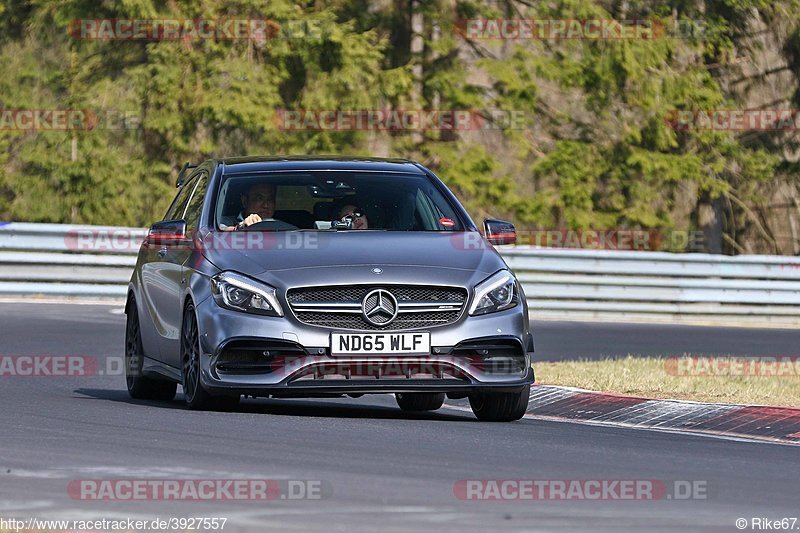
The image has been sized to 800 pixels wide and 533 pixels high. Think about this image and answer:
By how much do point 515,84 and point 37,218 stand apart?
8.84 metres

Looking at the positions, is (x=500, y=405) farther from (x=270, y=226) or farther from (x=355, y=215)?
(x=270, y=226)

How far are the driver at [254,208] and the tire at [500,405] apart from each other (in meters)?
1.78

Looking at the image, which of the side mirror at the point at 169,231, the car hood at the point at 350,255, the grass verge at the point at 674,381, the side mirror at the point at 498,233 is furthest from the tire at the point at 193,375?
the grass verge at the point at 674,381

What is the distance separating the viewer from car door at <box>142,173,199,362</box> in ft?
38.2

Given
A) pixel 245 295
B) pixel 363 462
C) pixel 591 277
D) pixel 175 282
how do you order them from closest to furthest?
pixel 363 462 < pixel 245 295 < pixel 175 282 < pixel 591 277

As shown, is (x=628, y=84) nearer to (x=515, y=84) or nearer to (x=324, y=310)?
(x=515, y=84)

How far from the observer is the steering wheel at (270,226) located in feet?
37.3

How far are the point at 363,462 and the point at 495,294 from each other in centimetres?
233

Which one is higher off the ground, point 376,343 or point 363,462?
point 376,343

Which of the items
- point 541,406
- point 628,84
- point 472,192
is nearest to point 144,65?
point 472,192

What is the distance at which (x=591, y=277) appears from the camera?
24828mm

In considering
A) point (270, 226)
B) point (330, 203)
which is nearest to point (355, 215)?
point (330, 203)

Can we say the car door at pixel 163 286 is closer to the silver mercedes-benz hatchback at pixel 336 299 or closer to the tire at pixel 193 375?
the silver mercedes-benz hatchback at pixel 336 299

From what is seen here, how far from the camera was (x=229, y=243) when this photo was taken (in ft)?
36.3
